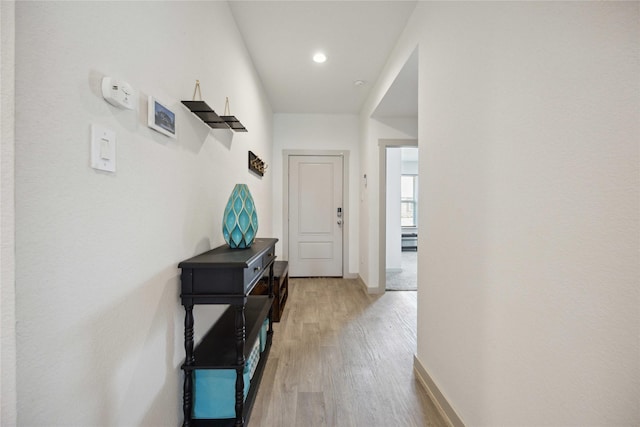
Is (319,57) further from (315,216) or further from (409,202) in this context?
(409,202)

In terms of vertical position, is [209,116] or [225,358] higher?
[209,116]

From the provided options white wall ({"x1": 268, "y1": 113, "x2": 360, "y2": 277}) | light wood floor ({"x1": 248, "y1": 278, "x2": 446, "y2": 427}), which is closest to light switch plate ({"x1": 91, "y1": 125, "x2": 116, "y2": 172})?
light wood floor ({"x1": 248, "y1": 278, "x2": 446, "y2": 427})

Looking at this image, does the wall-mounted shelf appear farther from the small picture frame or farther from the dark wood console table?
the dark wood console table

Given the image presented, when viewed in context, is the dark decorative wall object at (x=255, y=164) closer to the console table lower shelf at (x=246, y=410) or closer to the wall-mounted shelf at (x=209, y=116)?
the wall-mounted shelf at (x=209, y=116)

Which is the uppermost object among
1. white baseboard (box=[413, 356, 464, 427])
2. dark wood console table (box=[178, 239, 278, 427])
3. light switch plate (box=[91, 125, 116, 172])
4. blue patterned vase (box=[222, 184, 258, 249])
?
light switch plate (box=[91, 125, 116, 172])

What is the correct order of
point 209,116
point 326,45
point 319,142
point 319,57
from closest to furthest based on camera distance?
1. point 209,116
2. point 326,45
3. point 319,57
4. point 319,142

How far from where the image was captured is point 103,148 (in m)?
0.86

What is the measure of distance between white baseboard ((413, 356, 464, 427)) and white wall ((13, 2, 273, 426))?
1.35 meters

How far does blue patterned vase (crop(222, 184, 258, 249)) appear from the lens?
1.69 m

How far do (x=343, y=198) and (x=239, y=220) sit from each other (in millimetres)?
3159

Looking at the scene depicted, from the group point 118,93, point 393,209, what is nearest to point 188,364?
point 118,93

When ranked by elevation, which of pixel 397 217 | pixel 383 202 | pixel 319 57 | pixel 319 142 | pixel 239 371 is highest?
pixel 319 57
